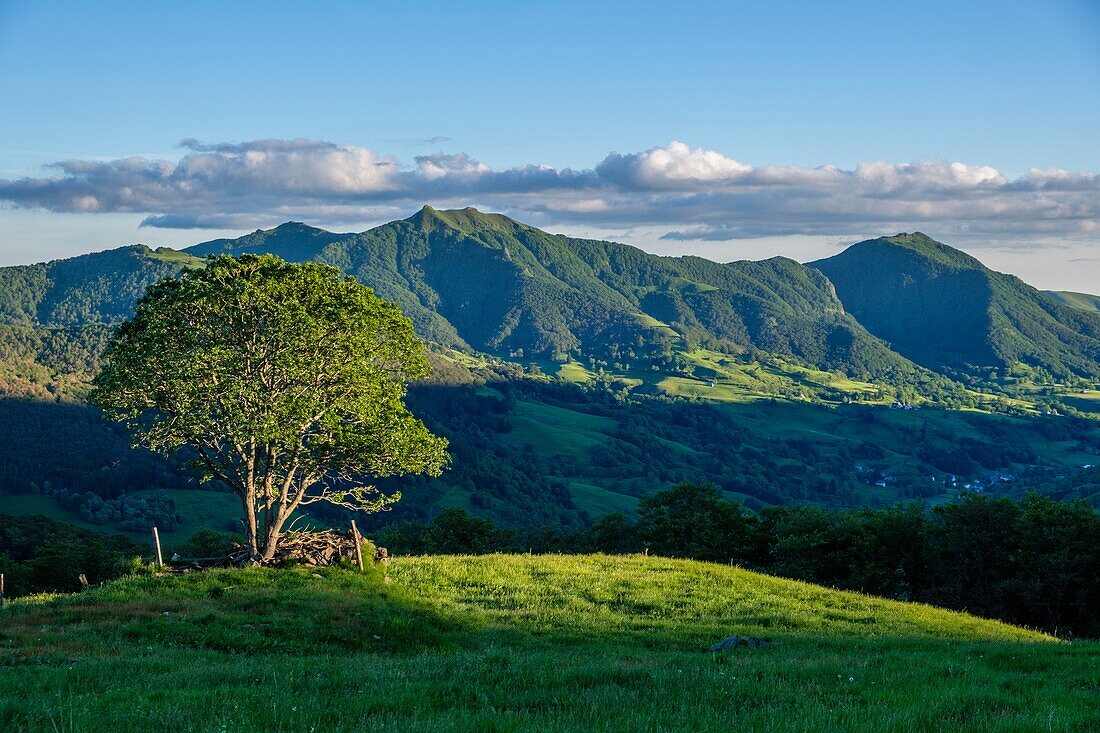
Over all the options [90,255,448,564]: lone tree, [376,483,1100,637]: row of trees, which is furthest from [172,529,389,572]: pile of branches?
[376,483,1100,637]: row of trees

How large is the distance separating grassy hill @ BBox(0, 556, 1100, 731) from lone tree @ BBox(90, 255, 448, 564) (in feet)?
18.3

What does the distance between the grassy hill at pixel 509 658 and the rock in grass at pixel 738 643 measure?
0.95m

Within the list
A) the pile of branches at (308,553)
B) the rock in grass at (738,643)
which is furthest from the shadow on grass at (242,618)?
the rock in grass at (738,643)

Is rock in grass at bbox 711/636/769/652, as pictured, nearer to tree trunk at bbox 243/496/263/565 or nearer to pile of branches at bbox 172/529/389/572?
pile of branches at bbox 172/529/389/572

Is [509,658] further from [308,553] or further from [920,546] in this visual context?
[920,546]

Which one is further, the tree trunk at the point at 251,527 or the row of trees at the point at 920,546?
the row of trees at the point at 920,546

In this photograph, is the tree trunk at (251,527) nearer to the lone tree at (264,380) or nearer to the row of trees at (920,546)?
the lone tree at (264,380)

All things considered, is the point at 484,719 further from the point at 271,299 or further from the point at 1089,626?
the point at 1089,626

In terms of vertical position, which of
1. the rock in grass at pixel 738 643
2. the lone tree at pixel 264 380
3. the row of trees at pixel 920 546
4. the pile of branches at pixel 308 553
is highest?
the lone tree at pixel 264 380

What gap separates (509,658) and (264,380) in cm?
2018

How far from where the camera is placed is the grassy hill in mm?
12938

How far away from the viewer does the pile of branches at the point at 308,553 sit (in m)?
Result: 34.3

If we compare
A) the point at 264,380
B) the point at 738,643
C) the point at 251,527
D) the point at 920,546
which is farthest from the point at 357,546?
the point at 920,546

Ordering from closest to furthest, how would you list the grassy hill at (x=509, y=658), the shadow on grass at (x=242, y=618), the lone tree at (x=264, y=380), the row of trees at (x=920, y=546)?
the grassy hill at (x=509, y=658) < the shadow on grass at (x=242, y=618) < the lone tree at (x=264, y=380) < the row of trees at (x=920, y=546)
